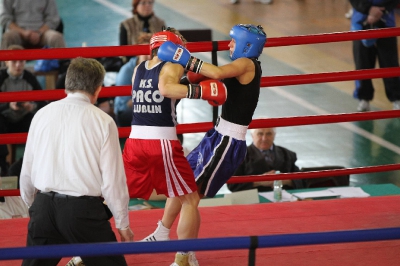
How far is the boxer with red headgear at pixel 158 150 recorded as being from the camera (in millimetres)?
4230

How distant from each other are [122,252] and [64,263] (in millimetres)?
1536

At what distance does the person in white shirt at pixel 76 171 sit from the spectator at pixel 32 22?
25.2 ft

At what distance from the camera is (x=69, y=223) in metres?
3.62

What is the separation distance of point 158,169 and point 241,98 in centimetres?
62

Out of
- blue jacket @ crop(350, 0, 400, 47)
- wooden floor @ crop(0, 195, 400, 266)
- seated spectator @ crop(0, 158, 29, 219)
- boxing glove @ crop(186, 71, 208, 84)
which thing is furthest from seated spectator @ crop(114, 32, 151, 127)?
boxing glove @ crop(186, 71, 208, 84)

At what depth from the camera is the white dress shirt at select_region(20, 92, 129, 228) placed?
3.61m

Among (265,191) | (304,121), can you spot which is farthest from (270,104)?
(304,121)

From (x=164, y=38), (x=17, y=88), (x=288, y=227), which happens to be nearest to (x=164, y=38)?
(x=164, y=38)

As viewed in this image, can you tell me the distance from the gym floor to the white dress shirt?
5.85m

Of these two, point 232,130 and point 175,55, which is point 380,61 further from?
point 175,55

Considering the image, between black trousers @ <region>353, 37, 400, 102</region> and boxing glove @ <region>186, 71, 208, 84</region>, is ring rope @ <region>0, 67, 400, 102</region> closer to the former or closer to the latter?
boxing glove @ <region>186, 71, 208, 84</region>

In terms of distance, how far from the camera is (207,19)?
14.9 meters

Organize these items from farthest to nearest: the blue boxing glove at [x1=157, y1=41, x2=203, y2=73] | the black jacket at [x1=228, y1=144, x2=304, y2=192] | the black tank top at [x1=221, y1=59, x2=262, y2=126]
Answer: the black jacket at [x1=228, y1=144, x2=304, y2=192] < the black tank top at [x1=221, y1=59, x2=262, y2=126] < the blue boxing glove at [x1=157, y1=41, x2=203, y2=73]

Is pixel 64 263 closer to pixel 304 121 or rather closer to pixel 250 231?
pixel 250 231
